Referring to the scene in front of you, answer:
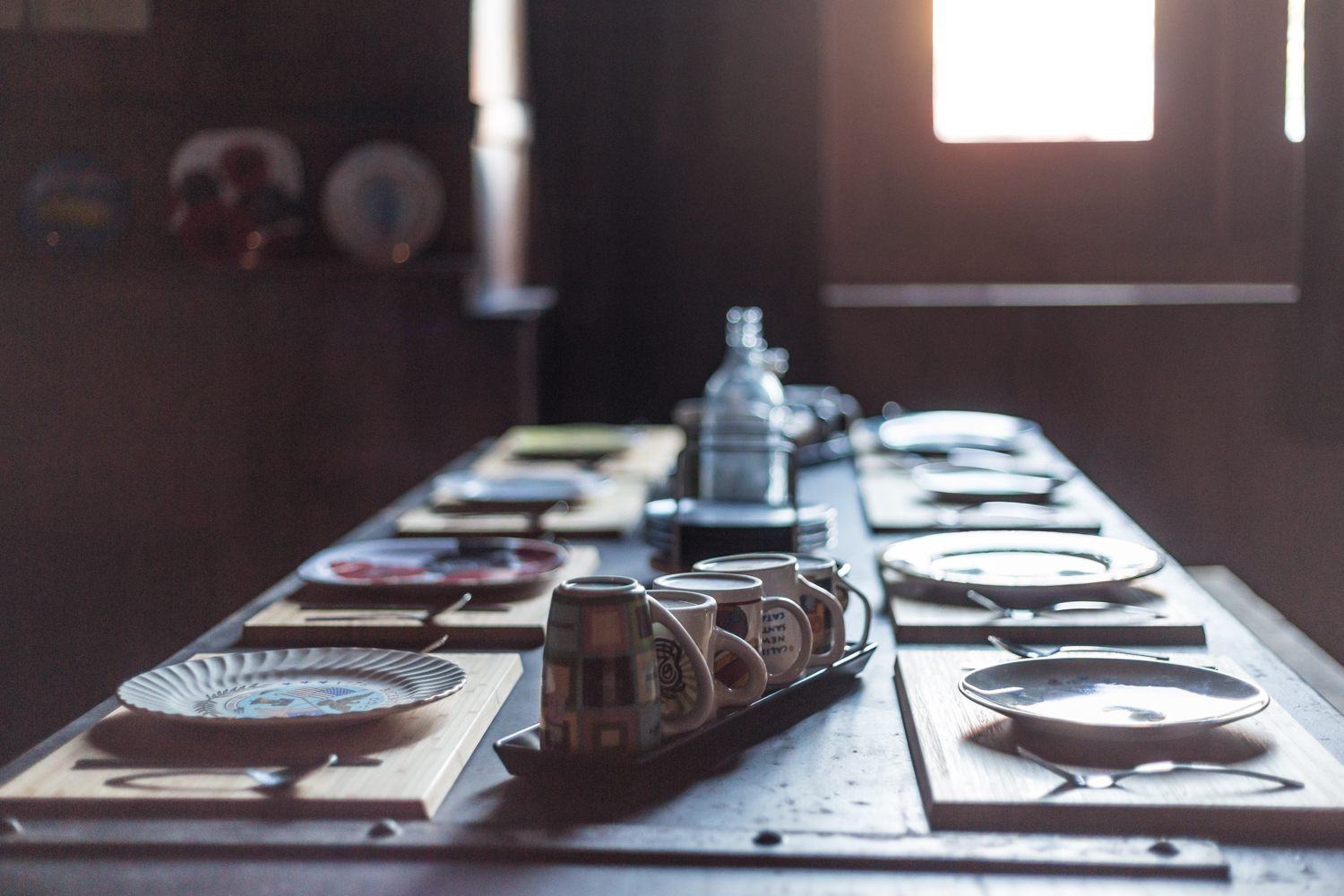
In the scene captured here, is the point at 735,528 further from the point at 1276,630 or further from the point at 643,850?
the point at 1276,630

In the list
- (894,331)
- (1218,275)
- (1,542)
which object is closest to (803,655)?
(1,542)

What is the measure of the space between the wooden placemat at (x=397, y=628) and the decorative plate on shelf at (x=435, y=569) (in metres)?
0.05

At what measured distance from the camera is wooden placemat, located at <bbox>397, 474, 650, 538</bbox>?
160cm

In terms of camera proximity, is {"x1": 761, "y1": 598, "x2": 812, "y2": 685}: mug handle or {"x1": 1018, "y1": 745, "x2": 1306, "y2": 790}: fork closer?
{"x1": 1018, "y1": 745, "x2": 1306, "y2": 790}: fork

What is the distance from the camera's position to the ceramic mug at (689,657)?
0.78 meters

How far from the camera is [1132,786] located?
28.2 inches

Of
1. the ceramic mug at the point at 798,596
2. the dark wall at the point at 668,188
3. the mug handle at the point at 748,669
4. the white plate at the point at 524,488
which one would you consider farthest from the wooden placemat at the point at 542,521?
the dark wall at the point at 668,188

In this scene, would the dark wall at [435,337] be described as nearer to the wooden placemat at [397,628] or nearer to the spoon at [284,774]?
the wooden placemat at [397,628]

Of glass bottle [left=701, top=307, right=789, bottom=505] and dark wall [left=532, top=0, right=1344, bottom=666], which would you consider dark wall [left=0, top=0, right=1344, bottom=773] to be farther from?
glass bottle [left=701, top=307, right=789, bottom=505]

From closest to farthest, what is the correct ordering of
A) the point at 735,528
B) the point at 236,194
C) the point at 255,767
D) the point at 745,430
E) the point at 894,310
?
the point at 255,767, the point at 735,528, the point at 745,430, the point at 236,194, the point at 894,310

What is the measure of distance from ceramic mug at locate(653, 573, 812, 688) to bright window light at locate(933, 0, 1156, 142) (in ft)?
10.8

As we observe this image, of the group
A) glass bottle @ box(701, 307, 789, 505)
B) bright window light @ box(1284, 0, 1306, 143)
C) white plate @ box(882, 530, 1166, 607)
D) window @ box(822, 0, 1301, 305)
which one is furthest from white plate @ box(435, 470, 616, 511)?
bright window light @ box(1284, 0, 1306, 143)

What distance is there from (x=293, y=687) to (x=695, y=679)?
30cm

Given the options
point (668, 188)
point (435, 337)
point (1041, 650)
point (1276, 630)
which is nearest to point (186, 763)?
point (1041, 650)
